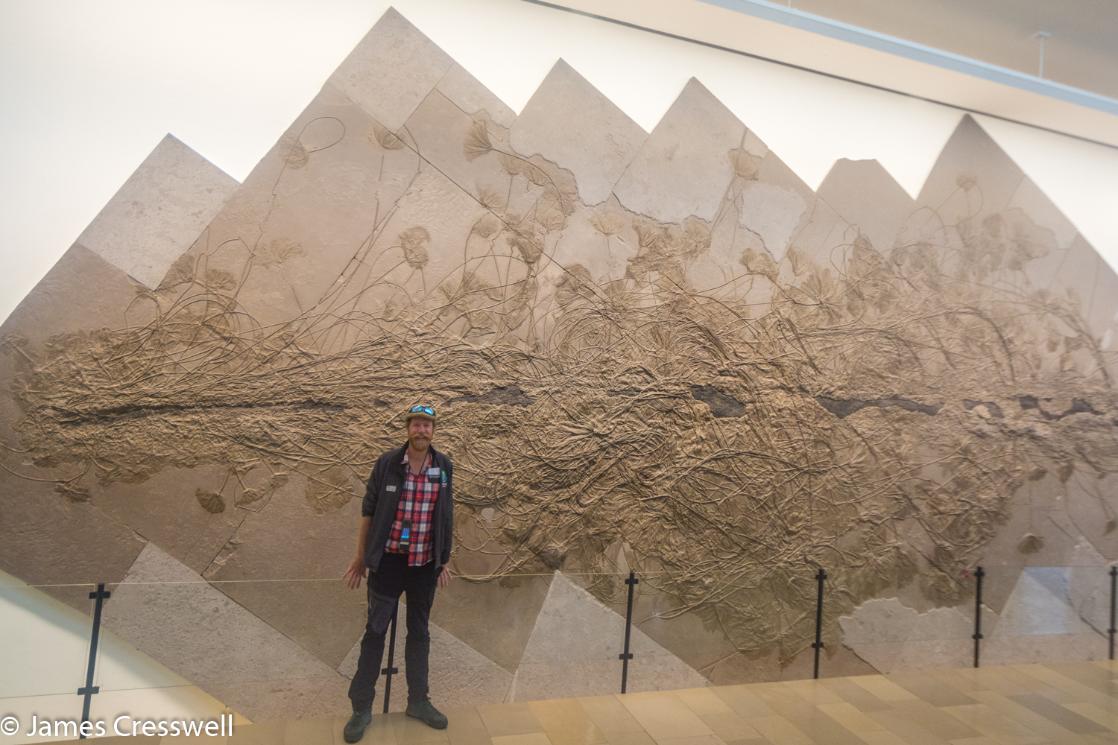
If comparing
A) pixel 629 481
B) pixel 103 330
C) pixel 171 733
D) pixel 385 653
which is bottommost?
pixel 171 733

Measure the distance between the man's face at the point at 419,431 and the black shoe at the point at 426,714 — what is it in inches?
39.8

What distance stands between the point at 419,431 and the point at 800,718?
2052 mm

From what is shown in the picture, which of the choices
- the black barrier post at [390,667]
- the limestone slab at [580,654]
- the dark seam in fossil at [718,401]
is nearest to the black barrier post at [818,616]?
the limestone slab at [580,654]

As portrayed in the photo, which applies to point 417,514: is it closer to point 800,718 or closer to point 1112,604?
point 800,718

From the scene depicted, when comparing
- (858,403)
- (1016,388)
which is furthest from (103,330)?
(1016,388)

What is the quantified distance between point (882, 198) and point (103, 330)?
152 inches

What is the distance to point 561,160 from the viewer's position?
11.3ft

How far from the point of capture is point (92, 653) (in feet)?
8.32

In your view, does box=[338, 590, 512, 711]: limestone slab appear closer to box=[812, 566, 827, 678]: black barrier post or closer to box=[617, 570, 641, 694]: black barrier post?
box=[617, 570, 641, 694]: black barrier post

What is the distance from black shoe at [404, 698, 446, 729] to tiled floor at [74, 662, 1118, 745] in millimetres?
28

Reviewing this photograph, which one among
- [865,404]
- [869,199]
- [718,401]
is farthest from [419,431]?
[869,199]

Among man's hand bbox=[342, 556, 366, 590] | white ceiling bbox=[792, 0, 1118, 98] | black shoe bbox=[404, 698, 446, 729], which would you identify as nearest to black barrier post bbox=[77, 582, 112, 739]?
man's hand bbox=[342, 556, 366, 590]

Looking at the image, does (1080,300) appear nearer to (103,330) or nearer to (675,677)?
(675,677)

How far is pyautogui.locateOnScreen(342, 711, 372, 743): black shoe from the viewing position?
2.66 m
